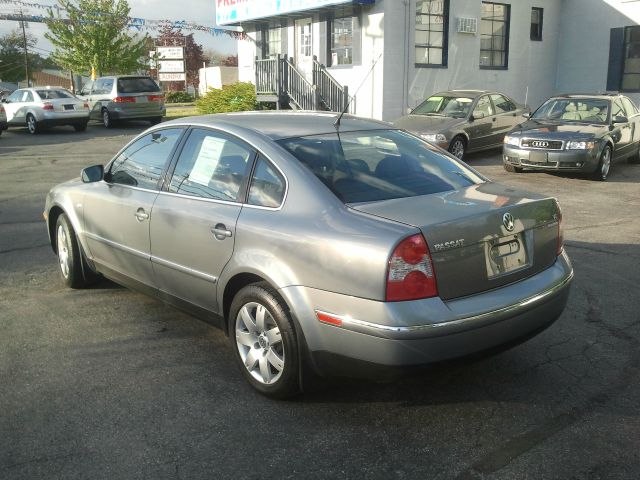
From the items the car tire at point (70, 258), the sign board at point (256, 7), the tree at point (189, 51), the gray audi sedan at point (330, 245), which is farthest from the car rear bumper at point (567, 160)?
the tree at point (189, 51)

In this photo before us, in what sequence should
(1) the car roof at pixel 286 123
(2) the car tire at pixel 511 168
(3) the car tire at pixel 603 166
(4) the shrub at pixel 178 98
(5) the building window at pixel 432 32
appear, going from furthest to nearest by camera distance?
(4) the shrub at pixel 178 98, (5) the building window at pixel 432 32, (2) the car tire at pixel 511 168, (3) the car tire at pixel 603 166, (1) the car roof at pixel 286 123

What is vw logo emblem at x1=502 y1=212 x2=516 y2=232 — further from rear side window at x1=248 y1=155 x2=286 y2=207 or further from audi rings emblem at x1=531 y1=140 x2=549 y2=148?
audi rings emblem at x1=531 y1=140 x2=549 y2=148

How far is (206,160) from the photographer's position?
4.22 meters

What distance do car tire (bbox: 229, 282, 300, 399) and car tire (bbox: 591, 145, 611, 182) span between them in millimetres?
9281

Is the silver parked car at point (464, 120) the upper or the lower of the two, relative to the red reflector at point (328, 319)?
upper

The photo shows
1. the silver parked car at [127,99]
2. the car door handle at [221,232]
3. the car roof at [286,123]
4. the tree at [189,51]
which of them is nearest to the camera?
the car door handle at [221,232]

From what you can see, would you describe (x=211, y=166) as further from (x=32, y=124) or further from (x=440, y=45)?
(x=32, y=124)

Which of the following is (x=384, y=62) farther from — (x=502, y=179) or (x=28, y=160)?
(x=28, y=160)

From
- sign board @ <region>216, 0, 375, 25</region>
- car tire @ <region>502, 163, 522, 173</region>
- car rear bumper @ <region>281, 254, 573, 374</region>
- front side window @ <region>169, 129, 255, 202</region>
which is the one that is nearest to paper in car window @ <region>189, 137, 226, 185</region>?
front side window @ <region>169, 129, 255, 202</region>

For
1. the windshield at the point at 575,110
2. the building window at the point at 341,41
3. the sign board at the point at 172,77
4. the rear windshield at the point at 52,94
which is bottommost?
the windshield at the point at 575,110

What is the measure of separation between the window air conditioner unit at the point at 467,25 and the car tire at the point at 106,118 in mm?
12099

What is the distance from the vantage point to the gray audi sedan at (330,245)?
3154 millimetres

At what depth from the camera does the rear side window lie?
145 inches

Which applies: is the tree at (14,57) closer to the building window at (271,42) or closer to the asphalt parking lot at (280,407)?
the building window at (271,42)
